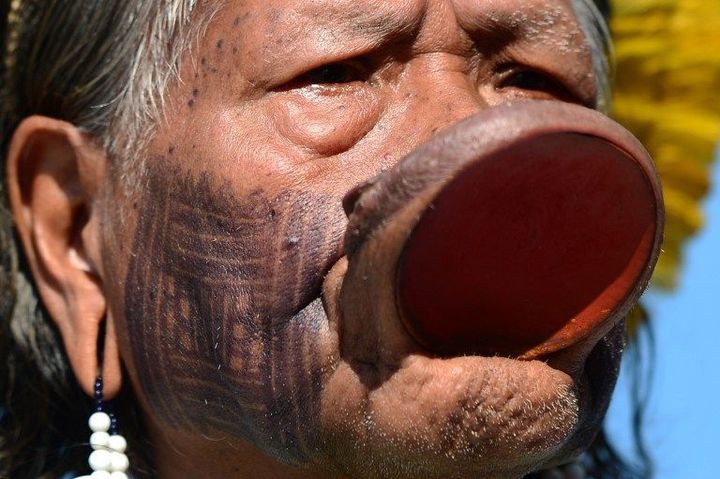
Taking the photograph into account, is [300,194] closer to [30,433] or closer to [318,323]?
[318,323]

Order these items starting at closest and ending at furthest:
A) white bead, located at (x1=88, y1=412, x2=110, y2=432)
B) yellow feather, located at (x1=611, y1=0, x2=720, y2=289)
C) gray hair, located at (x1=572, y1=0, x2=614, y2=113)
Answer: white bead, located at (x1=88, y1=412, x2=110, y2=432) → gray hair, located at (x1=572, y1=0, x2=614, y2=113) → yellow feather, located at (x1=611, y1=0, x2=720, y2=289)

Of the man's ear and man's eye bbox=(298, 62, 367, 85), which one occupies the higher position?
man's eye bbox=(298, 62, 367, 85)

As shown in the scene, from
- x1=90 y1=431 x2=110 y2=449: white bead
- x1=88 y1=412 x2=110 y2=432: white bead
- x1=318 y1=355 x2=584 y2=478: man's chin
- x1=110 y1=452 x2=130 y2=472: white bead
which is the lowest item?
x1=110 y1=452 x2=130 y2=472: white bead

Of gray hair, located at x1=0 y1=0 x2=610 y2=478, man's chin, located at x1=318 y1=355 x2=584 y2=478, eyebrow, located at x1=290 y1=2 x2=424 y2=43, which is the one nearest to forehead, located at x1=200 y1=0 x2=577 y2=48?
eyebrow, located at x1=290 y1=2 x2=424 y2=43

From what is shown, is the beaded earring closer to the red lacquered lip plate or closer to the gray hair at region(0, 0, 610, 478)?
the gray hair at region(0, 0, 610, 478)

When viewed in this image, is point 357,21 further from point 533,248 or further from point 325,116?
point 533,248

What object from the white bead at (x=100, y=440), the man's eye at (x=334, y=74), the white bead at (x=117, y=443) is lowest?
the white bead at (x=117, y=443)

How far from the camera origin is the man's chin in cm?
151

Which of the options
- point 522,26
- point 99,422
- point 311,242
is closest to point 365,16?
point 522,26

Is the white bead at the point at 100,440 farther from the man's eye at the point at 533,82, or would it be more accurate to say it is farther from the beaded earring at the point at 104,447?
the man's eye at the point at 533,82

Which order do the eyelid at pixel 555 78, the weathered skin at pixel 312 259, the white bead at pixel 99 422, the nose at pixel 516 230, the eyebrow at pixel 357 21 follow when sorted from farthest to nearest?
the white bead at pixel 99 422 → the eyelid at pixel 555 78 → the eyebrow at pixel 357 21 → the weathered skin at pixel 312 259 → the nose at pixel 516 230

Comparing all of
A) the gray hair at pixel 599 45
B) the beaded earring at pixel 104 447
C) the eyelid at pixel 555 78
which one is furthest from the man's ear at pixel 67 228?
the gray hair at pixel 599 45

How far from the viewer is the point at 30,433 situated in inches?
89.7

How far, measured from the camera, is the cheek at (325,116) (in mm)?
1776
